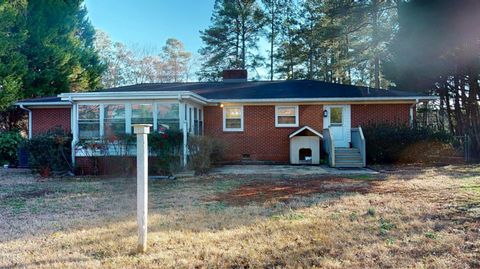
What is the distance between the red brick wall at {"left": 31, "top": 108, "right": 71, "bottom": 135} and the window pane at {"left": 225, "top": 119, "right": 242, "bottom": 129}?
7051mm

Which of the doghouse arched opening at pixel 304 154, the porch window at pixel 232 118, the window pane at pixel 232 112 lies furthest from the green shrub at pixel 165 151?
the doghouse arched opening at pixel 304 154

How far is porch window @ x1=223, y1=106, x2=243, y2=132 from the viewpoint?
15383mm

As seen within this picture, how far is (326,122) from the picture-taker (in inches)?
597

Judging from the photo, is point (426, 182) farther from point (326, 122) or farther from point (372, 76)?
point (372, 76)

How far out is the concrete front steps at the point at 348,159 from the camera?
13102mm

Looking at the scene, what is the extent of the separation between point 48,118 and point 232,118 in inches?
324

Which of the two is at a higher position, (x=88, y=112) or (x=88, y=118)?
(x=88, y=112)

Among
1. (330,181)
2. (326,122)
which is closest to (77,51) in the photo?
(326,122)

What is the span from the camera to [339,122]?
1518 cm

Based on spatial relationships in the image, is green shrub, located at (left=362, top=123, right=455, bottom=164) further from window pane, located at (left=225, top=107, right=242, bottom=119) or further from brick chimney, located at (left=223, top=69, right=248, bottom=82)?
brick chimney, located at (left=223, top=69, right=248, bottom=82)

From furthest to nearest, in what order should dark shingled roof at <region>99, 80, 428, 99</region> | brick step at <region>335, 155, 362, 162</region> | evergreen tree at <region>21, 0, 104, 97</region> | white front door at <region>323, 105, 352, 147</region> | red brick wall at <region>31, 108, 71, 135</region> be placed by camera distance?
1. evergreen tree at <region>21, 0, 104, 97</region>
2. red brick wall at <region>31, 108, 71, 135</region>
3. white front door at <region>323, 105, 352, 147</region>
4. dark shingled roof at <region>99, 80, 428, 99</region>
5. brick step at <region>335, 155, 362, 162</region>

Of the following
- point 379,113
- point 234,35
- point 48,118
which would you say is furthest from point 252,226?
point 234,35

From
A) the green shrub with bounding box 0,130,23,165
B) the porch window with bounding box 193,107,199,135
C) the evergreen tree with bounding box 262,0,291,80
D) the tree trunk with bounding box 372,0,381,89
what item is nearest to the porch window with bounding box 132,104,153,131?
the porch window with bounding box 193,107,199,135

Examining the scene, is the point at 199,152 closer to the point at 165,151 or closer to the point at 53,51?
the point at 165,151
